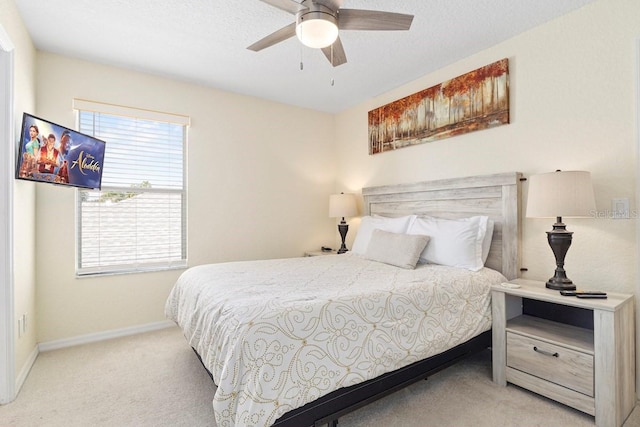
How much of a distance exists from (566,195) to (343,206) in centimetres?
242

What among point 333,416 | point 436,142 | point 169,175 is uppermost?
point 436,142

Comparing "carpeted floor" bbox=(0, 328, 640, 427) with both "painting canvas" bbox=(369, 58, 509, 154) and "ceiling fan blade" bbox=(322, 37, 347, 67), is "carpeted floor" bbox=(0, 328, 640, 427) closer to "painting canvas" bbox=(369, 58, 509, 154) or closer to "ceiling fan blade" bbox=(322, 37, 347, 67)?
"painting canvas" bbox=(369, 58, 509, 154)

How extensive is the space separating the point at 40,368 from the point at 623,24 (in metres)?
4.90

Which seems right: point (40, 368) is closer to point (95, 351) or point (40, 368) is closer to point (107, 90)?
point (95, 351)

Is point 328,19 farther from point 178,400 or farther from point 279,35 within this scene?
point 178,400

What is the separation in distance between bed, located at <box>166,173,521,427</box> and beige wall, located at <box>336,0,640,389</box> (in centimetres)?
22

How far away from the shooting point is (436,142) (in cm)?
325

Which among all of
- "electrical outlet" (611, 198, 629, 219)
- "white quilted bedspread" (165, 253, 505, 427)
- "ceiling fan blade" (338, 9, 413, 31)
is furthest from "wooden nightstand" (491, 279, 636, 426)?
"ceiling fan blade" (338, 9, 413, 31)

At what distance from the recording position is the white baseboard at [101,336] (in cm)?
282

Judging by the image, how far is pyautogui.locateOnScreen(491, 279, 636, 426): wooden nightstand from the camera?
1750 mm

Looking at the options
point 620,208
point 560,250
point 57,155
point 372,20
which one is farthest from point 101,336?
point 620,208

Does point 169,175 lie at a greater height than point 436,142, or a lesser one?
lesser

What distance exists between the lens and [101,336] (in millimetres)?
3033

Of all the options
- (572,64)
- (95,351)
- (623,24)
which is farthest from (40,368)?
(623,24)
